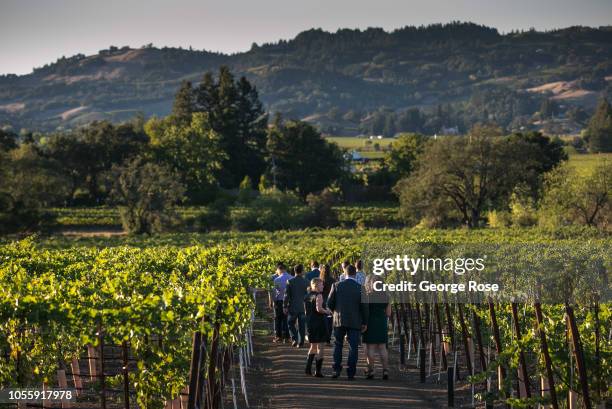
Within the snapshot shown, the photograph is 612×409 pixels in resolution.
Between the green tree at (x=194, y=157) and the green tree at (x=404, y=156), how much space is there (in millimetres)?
17554

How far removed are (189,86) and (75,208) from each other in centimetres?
3491

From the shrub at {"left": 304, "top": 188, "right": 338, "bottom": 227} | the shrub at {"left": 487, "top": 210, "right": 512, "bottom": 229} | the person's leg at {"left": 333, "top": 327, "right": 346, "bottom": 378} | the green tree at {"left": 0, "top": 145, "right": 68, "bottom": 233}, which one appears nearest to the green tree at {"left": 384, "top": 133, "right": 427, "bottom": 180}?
the shrub at {"left": 304, "top": 188, "right": 338, "bottom": 227}

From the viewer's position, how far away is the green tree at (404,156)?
103 m

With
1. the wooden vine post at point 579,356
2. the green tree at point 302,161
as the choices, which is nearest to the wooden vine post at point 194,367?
the wooden vine post at point 579,356

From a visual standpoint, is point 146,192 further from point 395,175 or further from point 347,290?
point 347,290

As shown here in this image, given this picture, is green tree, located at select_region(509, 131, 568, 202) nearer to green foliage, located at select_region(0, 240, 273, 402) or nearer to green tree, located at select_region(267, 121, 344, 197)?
green tree, located at select_region(267, 121, 344, 197)

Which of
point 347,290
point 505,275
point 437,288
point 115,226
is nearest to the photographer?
point 347,290

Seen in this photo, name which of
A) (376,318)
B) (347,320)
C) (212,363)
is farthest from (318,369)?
(212,363)

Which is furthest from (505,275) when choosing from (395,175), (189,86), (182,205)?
(189,86)

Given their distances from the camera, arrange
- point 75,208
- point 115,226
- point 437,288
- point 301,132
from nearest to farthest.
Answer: point 437,288, point 115,226, point 75,208, point 301,132

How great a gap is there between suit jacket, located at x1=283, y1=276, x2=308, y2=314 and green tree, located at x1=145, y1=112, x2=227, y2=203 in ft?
246

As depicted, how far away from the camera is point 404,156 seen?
105m

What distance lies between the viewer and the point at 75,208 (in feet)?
303

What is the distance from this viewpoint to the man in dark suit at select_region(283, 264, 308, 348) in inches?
728
